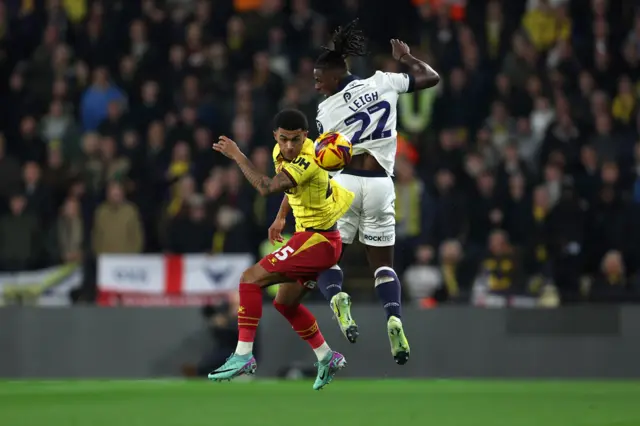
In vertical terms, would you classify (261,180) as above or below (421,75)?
below

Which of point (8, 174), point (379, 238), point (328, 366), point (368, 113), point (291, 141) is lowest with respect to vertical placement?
point (328, 366)

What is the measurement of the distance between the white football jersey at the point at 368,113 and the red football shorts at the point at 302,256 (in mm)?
1131

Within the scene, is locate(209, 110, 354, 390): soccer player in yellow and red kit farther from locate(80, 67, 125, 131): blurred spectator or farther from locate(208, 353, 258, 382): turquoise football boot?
locate(80, 67, 125, 131): blurred spectator

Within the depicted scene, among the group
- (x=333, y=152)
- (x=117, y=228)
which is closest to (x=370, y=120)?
(x=333, y=152)

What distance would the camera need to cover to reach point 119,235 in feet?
63.4

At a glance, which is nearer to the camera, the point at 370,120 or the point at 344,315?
the point at 344,315

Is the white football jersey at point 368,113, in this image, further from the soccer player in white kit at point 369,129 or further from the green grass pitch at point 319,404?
the green grass pitch at point 319,404

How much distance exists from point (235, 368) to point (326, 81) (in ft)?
8.79

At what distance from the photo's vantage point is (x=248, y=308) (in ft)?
38.4

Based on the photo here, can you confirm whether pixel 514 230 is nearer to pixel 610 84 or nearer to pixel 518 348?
pixel 518 348

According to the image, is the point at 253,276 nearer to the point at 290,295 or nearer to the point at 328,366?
the point at 290,295

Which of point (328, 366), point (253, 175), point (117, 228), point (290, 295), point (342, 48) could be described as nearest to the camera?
point (253, 175)

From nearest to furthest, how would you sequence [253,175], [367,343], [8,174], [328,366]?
1. [253,175]
2. [328,366]
3. [367,343]
4. [8,174]

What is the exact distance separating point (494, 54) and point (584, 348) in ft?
20.2
